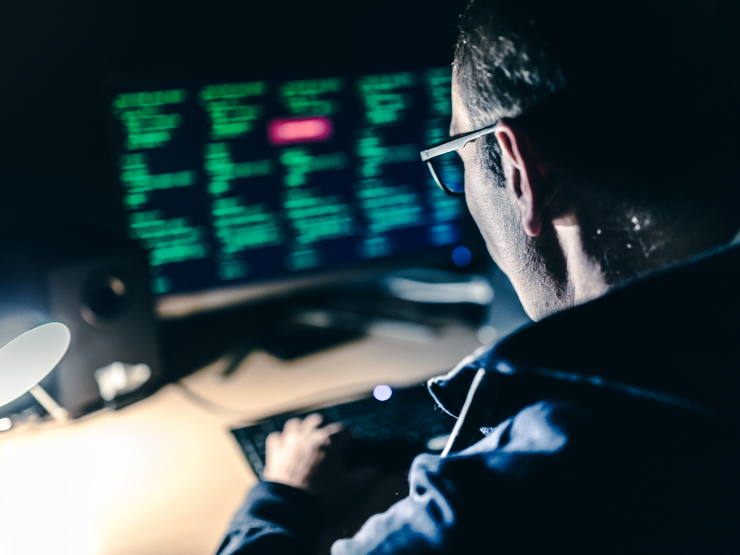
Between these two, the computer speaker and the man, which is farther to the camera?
the computer speaker

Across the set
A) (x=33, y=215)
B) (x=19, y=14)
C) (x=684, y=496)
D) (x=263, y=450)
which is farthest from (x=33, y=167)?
(x=684, y=496)

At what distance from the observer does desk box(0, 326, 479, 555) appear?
683mm

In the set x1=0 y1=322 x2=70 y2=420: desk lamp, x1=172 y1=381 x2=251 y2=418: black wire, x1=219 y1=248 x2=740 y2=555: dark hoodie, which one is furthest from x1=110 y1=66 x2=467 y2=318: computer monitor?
x1=219 y1=248 x2=740 y2=555: dark hoodie

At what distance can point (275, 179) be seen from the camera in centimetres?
112

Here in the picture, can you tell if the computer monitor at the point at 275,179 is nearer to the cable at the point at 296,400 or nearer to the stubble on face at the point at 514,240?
the cable at the point at 296,400

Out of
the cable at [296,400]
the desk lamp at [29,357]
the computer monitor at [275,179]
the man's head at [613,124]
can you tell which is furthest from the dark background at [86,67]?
the man's head at [613,124]

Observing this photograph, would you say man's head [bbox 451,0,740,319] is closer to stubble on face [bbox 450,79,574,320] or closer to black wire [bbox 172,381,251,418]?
stubble on face [bbox 450,79,574,320]

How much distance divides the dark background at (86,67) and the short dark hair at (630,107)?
561mm

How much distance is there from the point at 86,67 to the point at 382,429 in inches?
33.4

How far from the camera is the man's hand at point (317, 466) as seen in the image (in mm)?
708

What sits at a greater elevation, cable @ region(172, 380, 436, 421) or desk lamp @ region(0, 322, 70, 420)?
desk lamp @ region(0, 322, 70, 420)

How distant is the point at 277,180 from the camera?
3.67 feet

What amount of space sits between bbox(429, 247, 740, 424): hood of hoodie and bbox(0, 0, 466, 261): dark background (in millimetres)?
703

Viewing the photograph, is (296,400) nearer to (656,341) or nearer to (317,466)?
(317,466)
